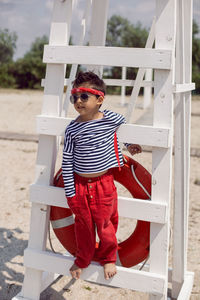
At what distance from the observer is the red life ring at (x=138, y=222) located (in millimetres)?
2312

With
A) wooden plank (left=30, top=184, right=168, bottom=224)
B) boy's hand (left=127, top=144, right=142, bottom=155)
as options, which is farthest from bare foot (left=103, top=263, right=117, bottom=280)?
boy's hand (left=127, top=144, right=142, bottom=155)

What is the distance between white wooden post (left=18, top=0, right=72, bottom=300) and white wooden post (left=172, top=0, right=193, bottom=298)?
69 centimetres

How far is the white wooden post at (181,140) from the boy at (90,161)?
556 millimetres

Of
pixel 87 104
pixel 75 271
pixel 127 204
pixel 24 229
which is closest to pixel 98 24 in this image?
pixel 87 104

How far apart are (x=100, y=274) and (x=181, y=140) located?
944 mm

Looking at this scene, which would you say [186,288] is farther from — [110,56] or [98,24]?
[98,24]

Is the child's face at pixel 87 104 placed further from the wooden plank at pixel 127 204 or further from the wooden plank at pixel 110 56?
the wooden plank at pixel 127 204

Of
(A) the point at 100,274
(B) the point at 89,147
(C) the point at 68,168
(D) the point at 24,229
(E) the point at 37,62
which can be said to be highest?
(E) the point at 37,62

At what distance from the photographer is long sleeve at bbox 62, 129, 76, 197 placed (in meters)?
2.16

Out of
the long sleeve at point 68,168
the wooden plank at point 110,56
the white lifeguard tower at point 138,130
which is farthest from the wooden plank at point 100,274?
the wooden plank at point 110,56

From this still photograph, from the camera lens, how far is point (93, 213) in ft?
7.07

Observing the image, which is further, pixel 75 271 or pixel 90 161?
pixel 75 271

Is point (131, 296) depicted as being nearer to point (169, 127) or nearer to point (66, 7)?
point (169, 127)

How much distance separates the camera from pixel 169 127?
2080 millimetres
